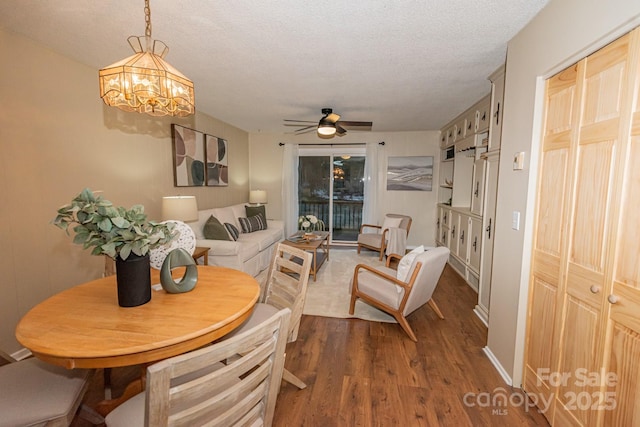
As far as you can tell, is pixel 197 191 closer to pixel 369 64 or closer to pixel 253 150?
pixel 253 150

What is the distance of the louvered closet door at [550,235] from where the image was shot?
160 centimetres

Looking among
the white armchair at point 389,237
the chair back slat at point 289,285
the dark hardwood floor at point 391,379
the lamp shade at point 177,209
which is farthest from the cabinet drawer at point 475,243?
the lamp shade at point 177,209

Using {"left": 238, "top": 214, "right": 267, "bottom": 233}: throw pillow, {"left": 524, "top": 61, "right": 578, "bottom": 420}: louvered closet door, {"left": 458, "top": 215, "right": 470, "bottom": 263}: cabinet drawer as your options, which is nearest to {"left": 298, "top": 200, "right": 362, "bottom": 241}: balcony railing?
{"left": 238, "top": 214, "right": 267, "bottom": 233}: throw pillow

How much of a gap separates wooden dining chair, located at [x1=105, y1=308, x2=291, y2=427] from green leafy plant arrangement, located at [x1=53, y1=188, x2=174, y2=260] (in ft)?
2.09

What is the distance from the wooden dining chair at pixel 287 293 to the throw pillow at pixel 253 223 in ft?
9.69

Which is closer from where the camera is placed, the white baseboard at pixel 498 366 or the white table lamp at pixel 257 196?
the white baseboard at pixel 498 366

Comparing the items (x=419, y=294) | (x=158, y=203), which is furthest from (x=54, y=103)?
(x=419, y=294)

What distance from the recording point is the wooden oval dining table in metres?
1.06

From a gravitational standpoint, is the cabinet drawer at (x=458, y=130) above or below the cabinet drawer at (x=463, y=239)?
above

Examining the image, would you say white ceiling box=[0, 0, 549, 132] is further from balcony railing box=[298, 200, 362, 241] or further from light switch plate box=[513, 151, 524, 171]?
balcony railing box=[298, 200, 362, 241]

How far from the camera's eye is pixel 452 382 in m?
2.04

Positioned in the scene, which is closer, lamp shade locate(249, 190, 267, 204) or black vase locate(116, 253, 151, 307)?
black vase locate(116, 253, 151, 307)

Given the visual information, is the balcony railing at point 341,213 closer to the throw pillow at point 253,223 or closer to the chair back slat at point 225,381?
the throw pillow at point 253,223

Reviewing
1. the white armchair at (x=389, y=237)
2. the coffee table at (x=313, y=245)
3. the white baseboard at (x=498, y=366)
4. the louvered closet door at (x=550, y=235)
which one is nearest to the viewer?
the louvered closet door at (x=550, y=235)
